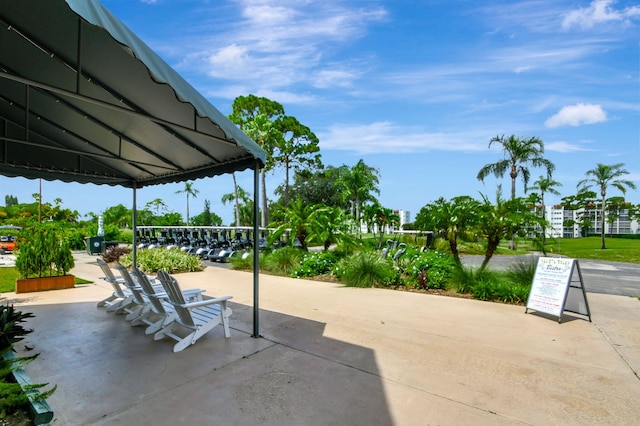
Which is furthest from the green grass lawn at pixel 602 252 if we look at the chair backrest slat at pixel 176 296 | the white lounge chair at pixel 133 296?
the white lounge chair at pixel 133 296

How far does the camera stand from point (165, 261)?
11430 millimetres

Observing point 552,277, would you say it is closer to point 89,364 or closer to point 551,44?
point 551,44

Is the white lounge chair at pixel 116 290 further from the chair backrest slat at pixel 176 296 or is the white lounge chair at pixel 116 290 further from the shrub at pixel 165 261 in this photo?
the shrub at pixel 165 261

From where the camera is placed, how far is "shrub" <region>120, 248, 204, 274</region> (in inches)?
438

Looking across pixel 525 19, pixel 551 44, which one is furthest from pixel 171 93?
pixel 551 44

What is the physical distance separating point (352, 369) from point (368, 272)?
5.35 meters

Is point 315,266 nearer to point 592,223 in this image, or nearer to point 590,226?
point 590,226

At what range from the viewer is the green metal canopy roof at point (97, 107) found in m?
2.97

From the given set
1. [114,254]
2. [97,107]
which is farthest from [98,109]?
[114,254]

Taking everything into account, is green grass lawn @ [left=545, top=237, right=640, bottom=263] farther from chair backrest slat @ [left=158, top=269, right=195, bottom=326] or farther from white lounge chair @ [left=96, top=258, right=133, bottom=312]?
white lounge chair @ [left=96, top=258, right=133, bottom=312]

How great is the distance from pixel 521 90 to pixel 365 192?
1162 inches

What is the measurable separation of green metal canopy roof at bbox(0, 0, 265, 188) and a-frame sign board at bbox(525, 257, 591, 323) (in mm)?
5386

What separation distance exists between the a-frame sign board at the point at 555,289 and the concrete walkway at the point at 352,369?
0.20 metres

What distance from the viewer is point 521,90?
9133 millimetres
